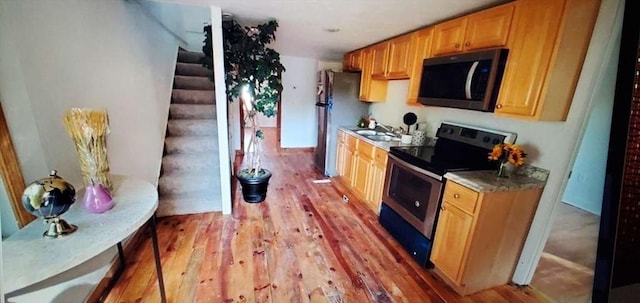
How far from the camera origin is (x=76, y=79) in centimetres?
154

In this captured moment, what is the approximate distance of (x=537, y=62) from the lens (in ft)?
5.07

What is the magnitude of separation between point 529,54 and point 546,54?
98mm

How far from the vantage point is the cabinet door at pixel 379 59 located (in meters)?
3.09

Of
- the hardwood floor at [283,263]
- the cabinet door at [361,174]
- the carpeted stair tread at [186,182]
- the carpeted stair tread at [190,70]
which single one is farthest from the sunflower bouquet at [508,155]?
the carpeted stair tread at [190,70]

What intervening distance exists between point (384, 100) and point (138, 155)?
10.3 ft

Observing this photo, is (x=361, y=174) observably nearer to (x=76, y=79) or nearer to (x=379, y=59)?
(x=379, y=59)

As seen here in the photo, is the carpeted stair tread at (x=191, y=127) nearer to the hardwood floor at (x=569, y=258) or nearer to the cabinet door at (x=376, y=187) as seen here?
the cabinet door at (x=376, y=187)

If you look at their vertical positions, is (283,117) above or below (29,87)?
below

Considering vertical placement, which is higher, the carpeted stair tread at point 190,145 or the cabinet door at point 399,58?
the cabinet door at point 399,58

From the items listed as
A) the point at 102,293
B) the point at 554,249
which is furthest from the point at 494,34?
the point at 102,293

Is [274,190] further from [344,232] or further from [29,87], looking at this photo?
[29,87]

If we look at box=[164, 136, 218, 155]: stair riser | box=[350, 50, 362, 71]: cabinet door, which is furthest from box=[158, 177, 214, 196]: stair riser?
box=[350, 50, 362, 71]: cabinet door

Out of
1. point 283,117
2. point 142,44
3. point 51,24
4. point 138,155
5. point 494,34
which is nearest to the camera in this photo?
point 51,24

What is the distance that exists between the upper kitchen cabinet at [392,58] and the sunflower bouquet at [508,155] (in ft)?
4.27
